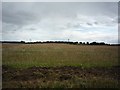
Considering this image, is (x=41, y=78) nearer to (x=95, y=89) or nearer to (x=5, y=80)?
(x=5, y=80)

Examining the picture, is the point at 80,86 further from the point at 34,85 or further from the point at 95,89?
the point at 34,85

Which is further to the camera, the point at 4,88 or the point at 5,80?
the point at 5,80

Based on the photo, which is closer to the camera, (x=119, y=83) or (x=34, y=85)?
(x=34, y=85)

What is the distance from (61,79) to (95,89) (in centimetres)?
277

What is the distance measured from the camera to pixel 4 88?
34.8 feet

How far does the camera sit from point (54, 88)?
10250 millimetres

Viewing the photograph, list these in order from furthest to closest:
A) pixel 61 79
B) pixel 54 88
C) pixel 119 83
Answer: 1. pixel 61 79
2. pixel 119 83
3. pixel 54 88

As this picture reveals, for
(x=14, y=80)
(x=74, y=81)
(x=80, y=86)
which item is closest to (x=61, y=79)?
(x=74, y=81)

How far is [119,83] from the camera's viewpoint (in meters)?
11.7

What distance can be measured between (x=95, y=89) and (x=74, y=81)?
6.06 ft

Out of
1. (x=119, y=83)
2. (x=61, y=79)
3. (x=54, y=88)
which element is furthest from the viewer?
(x=61, y=79)

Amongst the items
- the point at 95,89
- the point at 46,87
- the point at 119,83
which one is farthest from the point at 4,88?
the point at 119,83

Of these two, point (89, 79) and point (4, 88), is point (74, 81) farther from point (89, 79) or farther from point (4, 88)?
point (4, 88)

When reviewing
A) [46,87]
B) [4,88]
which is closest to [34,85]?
[46,87]
